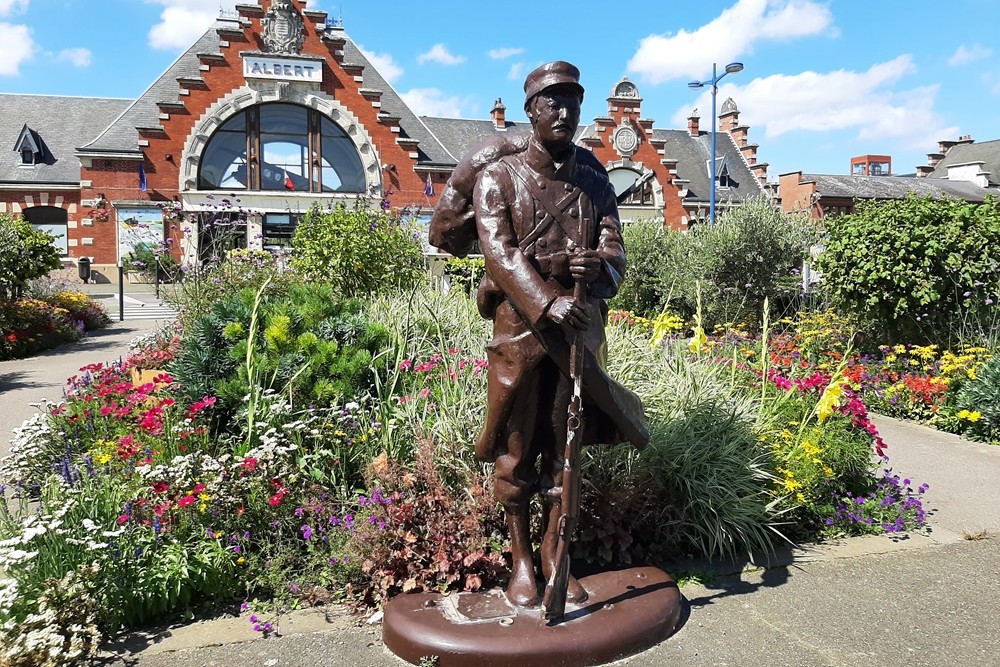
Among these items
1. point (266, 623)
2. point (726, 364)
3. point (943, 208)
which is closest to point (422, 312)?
point (726, 364)

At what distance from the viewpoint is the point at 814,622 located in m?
3.26

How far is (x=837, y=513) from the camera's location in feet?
14.2

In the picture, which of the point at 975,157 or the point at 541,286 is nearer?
the point at 541,286

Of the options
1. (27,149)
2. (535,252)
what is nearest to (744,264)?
(535,252)

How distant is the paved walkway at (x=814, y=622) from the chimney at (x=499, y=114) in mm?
31067

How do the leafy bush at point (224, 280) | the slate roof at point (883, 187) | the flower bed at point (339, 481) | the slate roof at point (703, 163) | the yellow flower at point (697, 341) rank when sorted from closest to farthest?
the flower bed at point (339, 481) → the yellow flower at point (697, 341) → the leafy bush at point (224, 280) → the slate roof at point (883, 187) → the slate roof at point (703, 163)

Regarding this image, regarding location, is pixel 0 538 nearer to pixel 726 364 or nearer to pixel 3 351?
pixel 726 364

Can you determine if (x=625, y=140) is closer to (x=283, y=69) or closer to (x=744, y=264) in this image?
(x=283, y=69)

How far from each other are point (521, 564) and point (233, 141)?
26396 mm

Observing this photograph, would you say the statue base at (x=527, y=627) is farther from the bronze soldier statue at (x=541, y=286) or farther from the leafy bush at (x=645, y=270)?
the leafy bush at (x=645, y=270)

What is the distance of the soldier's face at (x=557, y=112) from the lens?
2.88 metres

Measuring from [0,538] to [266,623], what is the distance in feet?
4.49

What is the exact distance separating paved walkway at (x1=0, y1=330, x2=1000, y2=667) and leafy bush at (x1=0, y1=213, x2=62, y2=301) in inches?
466

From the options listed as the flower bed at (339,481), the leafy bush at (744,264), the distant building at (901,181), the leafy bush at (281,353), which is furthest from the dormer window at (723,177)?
the leafy bush at (281,353)
